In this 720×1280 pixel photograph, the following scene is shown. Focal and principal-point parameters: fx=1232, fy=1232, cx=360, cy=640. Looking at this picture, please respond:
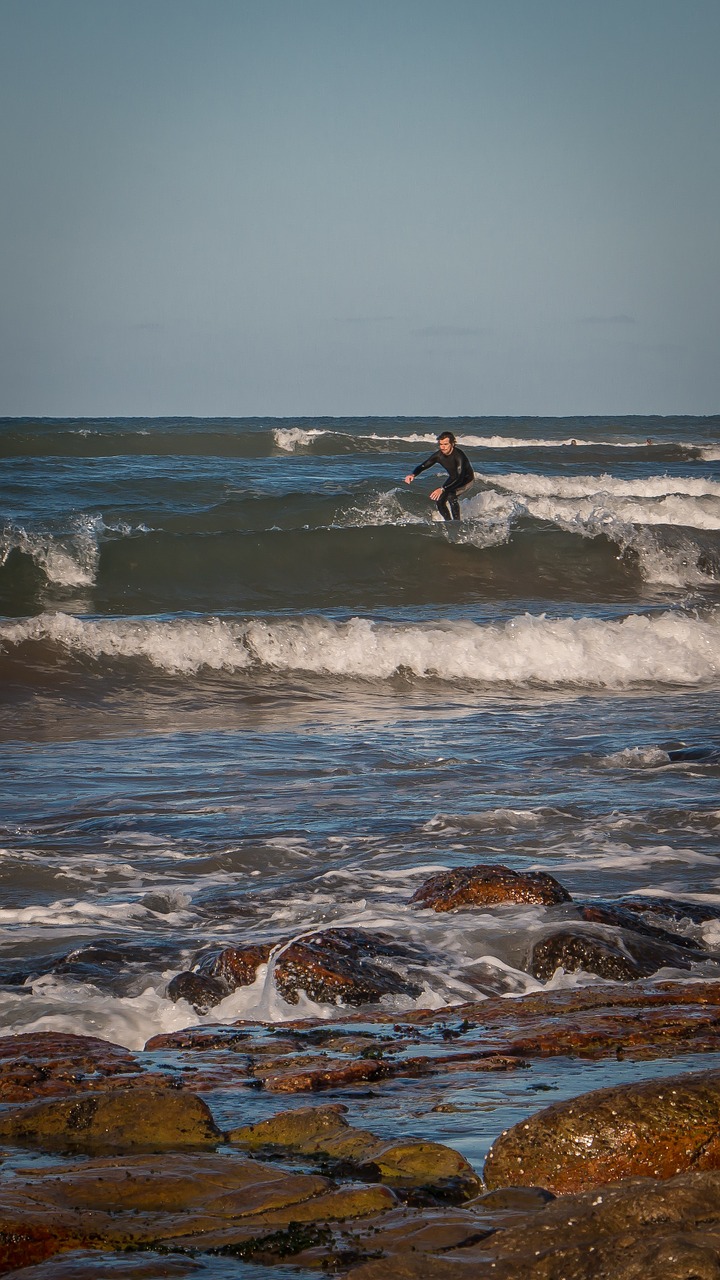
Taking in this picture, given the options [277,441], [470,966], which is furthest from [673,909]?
[277,441]

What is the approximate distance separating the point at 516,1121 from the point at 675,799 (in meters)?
4.68

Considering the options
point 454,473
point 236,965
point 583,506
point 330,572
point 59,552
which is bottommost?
point 236,965

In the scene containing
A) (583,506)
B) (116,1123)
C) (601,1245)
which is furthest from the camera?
(583,506)

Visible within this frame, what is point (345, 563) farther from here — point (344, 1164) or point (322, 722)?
point (344, 1164)

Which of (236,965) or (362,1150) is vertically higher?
(362,1150)

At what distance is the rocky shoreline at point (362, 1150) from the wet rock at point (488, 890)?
0.93 meters

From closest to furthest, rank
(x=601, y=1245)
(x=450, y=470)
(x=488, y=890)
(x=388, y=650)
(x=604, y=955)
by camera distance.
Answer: (x=601, y=1245) < (x=604, y=955) < (x=488, y=890) < (x=388, y=650) < (x=450, y=470)

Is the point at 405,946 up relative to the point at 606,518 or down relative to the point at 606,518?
down

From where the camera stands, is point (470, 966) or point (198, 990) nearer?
point (198, 990)

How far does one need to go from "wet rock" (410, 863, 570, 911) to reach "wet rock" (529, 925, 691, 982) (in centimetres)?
→ 42

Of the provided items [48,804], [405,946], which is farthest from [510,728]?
[405,946]

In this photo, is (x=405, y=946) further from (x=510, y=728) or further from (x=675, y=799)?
(x=510, y=728)

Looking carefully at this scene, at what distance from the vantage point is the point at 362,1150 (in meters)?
2.84

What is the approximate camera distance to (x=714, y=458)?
144 feet
